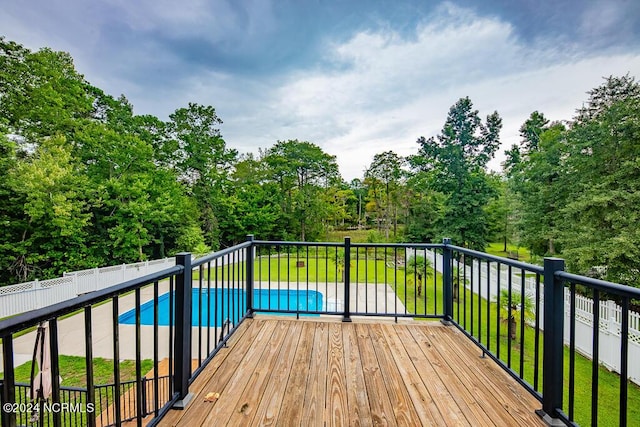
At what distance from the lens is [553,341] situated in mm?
1546

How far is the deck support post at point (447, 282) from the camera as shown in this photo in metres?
2.98

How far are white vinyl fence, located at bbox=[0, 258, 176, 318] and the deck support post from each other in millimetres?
7149

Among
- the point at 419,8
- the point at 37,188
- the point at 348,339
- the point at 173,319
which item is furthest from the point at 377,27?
the point at 37,188

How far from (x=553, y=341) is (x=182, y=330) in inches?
82.1

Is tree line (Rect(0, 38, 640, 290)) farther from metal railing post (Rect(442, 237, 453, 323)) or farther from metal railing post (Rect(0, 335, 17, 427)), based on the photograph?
metal railing post (Rect(0, 335, 17, 427))

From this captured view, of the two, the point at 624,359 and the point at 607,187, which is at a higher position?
the point at 607,187

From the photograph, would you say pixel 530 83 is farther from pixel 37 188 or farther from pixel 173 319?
pixel 37 188

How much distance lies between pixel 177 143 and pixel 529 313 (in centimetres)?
1827

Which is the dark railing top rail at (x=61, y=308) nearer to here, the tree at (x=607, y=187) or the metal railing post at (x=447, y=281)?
the metal railing post at (x=447, y=281)

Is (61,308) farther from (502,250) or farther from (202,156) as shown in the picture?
(502,250)

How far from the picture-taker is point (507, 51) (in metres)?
6.96

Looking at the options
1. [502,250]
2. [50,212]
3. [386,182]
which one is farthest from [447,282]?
[502,250]

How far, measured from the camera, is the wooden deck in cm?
161

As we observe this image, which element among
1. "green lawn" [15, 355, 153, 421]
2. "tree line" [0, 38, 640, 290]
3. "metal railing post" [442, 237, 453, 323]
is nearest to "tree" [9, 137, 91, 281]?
"tree line" [0, 38, 640, 290]
